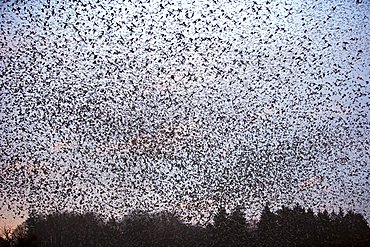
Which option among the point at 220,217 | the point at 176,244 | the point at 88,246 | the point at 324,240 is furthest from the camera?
the point at 220,217

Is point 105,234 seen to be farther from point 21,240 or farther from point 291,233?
point 21,240

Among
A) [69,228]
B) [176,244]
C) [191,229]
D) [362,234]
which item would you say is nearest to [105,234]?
[69,228]

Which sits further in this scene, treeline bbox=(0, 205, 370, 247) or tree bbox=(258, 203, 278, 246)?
tree bbox=(258, 203, 278, 246)

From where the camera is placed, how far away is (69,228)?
4709 cm

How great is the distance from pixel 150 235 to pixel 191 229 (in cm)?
647

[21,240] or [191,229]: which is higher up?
[191,229]

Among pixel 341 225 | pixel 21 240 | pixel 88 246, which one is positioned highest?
pixel 341 225

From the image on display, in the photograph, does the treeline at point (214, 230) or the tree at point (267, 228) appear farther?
the tree at point (267, 228)

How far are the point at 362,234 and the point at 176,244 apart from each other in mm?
18181

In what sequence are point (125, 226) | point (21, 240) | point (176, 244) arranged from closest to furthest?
1. point (21, 240)
2. point (176, 244)
3. point (125, 226)

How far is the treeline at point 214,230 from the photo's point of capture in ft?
138

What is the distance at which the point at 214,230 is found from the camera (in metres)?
46.4

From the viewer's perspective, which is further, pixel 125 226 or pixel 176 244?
pixel 125 226

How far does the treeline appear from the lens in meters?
42.2
